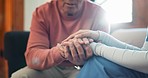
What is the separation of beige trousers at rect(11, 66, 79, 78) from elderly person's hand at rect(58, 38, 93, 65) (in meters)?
0.24

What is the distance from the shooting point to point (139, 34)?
1.58 m

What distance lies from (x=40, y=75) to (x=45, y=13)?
36 centimetres

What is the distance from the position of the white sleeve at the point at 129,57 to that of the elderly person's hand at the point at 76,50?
0.17 m

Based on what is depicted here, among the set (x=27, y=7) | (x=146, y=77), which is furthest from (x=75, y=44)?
(x=27, y=7)

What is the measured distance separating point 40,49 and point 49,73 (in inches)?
5.8

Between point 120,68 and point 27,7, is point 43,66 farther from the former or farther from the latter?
point 27,7

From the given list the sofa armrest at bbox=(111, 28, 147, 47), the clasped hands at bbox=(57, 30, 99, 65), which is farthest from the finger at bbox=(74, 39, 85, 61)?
the sofa armrest at bbox=(111, 28, 147, 47)

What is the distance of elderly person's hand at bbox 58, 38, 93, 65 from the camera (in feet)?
3.30

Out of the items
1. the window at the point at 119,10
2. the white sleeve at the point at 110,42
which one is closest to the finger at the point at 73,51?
the white sleeve at the point at 110,42

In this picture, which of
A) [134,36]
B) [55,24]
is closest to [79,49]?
[55,24]

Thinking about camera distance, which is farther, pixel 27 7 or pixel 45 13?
pixel 27 7

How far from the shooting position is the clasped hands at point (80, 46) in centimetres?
99

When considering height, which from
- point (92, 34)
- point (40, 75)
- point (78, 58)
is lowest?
point (40, 75)

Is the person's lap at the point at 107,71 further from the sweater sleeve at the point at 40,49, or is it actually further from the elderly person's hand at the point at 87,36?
the sweater sleeve at the point at 40,49
